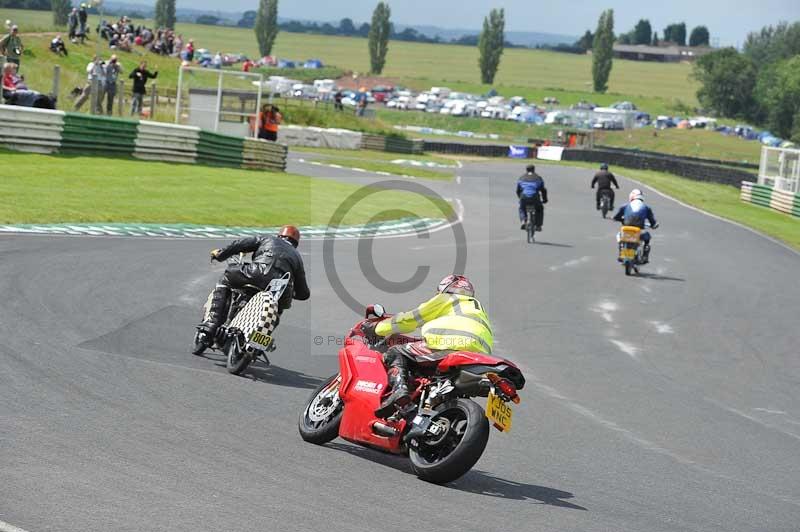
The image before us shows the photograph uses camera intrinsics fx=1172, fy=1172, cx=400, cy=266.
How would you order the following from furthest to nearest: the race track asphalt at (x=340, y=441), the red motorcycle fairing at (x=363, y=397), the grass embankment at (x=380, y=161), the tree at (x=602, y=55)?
the tree at (x=602, y=55) → the grass embankment at (x=380, y=161) → the red motorcycle fairing at (x=363, y=397) → the race track asphalt at (x=340, y=441)

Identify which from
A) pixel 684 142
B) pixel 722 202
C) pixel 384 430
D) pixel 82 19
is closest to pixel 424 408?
pixel 384 430

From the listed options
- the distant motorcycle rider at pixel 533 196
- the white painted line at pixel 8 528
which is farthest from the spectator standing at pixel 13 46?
the white painted line at pixel 8 528

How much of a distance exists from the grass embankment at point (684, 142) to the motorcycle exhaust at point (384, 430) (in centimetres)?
8331

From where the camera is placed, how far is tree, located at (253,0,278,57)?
14188 cm

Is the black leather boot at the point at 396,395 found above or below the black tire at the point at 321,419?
above

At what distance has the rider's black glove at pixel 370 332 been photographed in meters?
8.60

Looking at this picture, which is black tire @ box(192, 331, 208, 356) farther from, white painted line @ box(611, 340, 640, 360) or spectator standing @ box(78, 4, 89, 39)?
spectator standing @ box(78, 4, 89, 39)

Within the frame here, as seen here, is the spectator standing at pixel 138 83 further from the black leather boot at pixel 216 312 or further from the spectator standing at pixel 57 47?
the black leather boot at pixel 216 312

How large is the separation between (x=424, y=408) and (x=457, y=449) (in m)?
0.52

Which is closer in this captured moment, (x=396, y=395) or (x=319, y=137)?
(x=396, y=395)

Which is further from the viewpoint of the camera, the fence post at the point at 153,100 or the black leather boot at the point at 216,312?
the fence post at the point at 153,100

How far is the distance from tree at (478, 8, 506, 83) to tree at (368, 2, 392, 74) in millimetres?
11817

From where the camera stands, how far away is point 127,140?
2994cm

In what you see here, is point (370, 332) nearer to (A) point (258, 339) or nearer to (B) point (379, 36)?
(A) point (258, 339)
